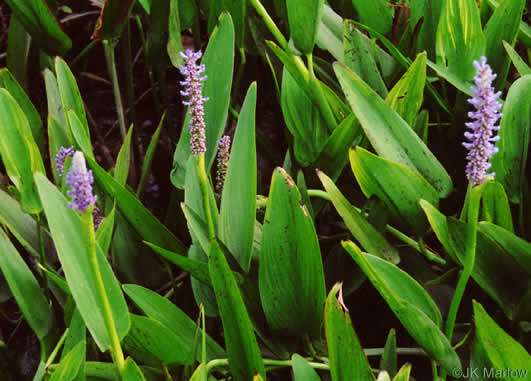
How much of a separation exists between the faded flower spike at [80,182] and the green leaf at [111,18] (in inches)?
22.8

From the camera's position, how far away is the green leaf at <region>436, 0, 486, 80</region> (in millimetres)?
900

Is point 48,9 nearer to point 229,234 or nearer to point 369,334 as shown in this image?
point 229,234

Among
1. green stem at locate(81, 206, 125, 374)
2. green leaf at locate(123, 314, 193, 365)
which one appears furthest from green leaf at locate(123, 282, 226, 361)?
green stem at locate(81, 206, 125, 374)

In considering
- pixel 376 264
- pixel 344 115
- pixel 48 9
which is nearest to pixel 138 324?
pixel 376 264

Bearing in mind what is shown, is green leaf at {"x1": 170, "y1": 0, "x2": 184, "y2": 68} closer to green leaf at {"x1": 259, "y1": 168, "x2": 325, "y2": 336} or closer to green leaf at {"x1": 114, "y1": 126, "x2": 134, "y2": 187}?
green leaf at {"x1": 114, "y1": 126, "x2": 134, "y2": 187}

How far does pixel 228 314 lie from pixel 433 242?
48cm

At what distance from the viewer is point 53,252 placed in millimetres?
948

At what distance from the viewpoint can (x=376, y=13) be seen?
3.38 feet

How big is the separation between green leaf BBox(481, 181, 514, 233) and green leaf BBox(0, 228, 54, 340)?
568 millimetres

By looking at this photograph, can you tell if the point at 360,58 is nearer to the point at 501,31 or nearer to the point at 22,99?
the point at 501,31

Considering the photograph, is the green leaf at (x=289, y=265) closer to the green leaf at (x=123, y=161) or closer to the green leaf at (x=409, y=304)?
the green leaf at (x=409, y=304)

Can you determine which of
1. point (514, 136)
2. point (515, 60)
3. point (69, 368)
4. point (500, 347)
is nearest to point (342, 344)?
point (500, 347)

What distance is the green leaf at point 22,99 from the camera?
997mm

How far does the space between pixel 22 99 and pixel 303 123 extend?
0.47 metres
